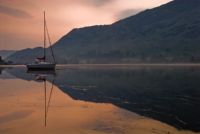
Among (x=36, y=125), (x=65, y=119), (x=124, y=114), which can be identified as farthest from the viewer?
(x=124, y=114)

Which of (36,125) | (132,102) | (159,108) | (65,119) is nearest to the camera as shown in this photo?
(36,125)

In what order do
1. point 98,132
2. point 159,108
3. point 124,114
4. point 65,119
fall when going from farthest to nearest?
point 159,108 → point 124,114 → point 65,119 → point 98,132

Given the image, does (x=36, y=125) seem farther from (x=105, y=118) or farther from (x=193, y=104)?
(x=193, y=104)

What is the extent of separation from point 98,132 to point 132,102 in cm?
1369

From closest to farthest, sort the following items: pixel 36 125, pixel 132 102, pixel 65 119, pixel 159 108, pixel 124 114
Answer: pixel 36 125 < pixel 65 119 < pixel 124 114 < pixel 159 108 < pixel 132 102

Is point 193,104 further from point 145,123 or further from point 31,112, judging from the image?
point 31,112

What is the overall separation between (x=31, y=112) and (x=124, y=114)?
7459mm

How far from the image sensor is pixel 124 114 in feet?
84.2

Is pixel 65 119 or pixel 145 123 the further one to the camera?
pixel 65 119

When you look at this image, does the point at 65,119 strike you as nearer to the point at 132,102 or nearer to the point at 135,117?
the point at 135,117

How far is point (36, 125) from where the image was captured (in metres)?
21.5

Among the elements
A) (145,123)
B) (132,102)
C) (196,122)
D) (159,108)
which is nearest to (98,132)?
(145,123)

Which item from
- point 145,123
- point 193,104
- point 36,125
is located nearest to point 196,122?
point 145,123

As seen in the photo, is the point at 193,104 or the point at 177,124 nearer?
the point at 177,124
